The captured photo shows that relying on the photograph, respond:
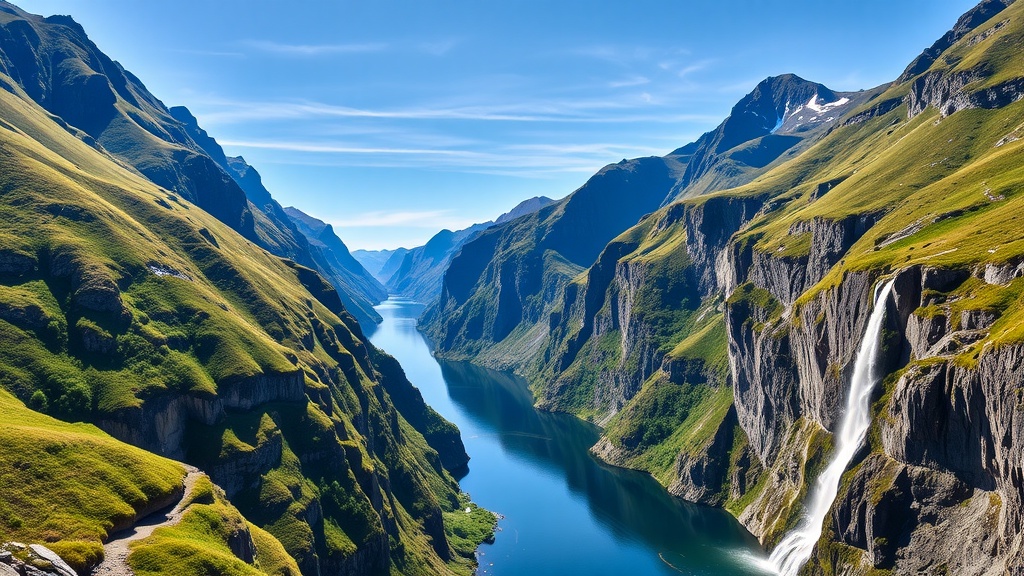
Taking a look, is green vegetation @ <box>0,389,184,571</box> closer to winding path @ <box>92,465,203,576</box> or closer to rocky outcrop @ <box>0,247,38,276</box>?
winding path @ <box>92,465,203,576</box>

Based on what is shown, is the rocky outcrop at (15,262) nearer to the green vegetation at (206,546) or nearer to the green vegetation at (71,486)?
the green vegetation at (71,486)

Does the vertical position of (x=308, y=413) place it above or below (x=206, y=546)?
above

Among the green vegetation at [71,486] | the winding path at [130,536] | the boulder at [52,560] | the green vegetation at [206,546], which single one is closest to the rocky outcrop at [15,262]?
the green vegetation at [71,486]

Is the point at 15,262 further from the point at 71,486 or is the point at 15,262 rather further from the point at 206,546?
the point at 206,546

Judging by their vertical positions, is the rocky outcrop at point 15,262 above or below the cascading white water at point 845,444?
above

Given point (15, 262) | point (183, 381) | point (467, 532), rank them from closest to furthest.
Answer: point (183, 381) < point (15, 262) < point (467, 532)

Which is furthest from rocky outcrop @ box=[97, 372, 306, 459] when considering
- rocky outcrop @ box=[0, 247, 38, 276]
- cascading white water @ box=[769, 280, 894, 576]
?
cascading white water @ box=[769, 280, 894, 576]

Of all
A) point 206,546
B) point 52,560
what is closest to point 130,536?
point 206,546
